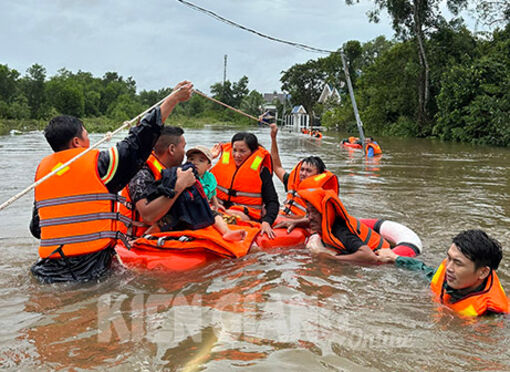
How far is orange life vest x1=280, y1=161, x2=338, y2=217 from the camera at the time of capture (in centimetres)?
511

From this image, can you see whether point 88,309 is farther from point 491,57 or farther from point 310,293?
point 491,57

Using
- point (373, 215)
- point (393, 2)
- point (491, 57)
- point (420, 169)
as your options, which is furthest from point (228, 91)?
point (373, 215)

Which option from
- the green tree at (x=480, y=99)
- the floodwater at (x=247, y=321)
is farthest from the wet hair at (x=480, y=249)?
the green tree at (x=480, y=99)

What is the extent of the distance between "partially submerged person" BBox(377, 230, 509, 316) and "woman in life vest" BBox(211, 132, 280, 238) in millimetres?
2390

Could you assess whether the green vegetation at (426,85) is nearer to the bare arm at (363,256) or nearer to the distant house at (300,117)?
the distant house at (300,117)

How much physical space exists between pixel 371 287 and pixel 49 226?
2.51 meters

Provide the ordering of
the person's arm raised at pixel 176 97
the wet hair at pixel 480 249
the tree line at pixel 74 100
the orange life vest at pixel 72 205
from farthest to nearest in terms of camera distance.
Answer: the tree line at pixel 74 100 → the person's arm raised at pixel 176 97 → the orange life vest at pixel 72 205 → the wet hair at pixel 480 249

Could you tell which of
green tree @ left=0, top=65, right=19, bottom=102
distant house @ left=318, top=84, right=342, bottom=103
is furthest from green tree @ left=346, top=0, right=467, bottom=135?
green tree @ left=0, top=65, right=19, bottom=102

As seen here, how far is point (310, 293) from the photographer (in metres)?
3.74

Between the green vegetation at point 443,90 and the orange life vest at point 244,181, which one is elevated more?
the green vegetation at point 443,90

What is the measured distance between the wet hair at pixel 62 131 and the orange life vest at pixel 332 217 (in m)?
2.05

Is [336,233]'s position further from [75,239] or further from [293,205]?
[75,239]

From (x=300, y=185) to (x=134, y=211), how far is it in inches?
71.2

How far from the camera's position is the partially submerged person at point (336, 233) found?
14.6 ft
